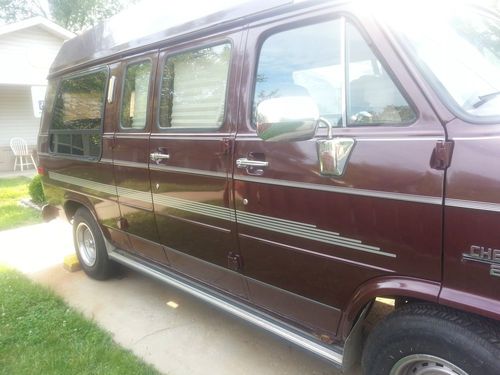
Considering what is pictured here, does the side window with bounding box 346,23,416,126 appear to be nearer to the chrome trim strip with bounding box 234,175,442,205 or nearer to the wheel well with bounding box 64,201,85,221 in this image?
the chrome trim strip with bounding box 234,175,442,205

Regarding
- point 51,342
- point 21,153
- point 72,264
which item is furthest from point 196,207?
point 21,153

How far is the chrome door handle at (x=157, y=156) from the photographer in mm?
3212

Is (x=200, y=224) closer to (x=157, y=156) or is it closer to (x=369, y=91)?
(x=157, y=156)

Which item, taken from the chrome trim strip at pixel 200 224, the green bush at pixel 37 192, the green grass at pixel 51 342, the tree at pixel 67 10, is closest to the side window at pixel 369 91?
the chrome trim strip at pixel 200 224

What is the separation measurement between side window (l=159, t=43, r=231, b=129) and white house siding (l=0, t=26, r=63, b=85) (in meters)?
12.9

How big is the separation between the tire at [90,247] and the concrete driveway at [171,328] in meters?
0.13

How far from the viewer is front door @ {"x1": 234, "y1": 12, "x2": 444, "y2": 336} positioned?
1.91 m

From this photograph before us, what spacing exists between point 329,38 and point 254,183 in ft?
2.94

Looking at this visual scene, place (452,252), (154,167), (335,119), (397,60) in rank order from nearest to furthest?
1. (452,252)
2. (397,60)
3. (335,119)
4. (154,167)

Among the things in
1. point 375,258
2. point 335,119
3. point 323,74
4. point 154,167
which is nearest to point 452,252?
point 375,258

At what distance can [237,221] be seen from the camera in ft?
9.01

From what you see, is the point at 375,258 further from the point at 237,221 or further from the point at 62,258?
the point at 62,258

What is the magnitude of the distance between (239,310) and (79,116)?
2720 millimetres

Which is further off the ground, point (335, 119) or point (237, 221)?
point (335, 119)
